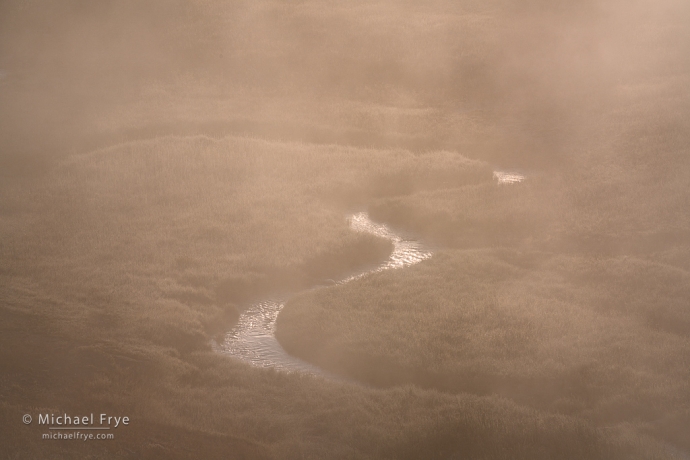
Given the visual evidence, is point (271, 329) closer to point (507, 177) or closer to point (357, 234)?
point (357, 234)

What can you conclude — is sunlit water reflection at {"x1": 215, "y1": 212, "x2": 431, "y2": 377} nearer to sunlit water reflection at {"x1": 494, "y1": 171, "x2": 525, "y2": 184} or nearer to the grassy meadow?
the grassy meadow

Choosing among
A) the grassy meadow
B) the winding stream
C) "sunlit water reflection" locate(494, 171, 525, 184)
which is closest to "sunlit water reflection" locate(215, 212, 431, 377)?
the winding stream

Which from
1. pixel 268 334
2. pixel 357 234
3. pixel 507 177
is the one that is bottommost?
pixel 268 334

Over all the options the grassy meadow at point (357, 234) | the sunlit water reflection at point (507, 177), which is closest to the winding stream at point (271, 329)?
the grassy meadow at point (357, 234)

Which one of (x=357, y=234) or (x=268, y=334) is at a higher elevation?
(x=357, y=234)

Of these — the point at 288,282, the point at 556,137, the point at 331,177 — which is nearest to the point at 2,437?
the point at 288,282

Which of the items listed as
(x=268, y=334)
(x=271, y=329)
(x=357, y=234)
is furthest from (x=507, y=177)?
(x=268, y=334)
